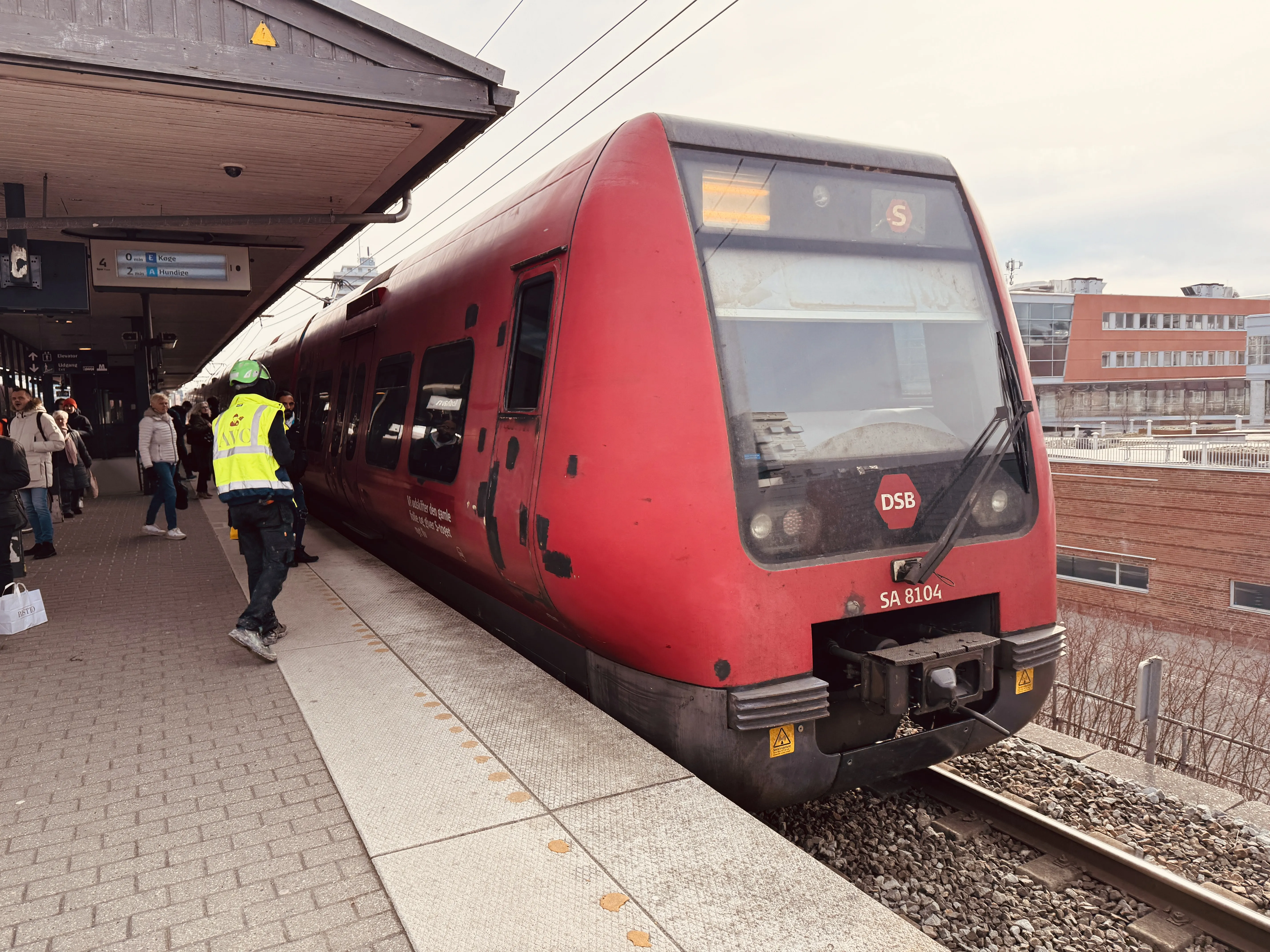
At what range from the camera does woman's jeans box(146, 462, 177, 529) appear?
1020cm

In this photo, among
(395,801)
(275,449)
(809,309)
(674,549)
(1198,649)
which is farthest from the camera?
(1198,649)

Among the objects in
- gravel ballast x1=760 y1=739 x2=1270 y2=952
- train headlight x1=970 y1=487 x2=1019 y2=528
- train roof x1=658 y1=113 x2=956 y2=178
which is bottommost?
gravel ballast x1=760 y1=739 x2=1270 y2=952

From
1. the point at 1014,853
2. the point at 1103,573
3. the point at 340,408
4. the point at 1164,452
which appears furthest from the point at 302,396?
the point at 1103,573

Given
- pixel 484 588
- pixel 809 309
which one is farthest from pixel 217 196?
pixel 809 309

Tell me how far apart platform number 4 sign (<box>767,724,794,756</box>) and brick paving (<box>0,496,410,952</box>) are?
5.24ft

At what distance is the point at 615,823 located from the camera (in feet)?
10.3

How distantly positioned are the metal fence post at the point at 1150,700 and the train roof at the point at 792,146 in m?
5.35

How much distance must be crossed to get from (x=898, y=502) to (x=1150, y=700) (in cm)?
512

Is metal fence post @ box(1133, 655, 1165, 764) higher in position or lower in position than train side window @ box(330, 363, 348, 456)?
lower

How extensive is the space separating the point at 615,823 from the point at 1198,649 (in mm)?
30616

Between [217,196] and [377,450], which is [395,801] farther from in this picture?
[217,196]

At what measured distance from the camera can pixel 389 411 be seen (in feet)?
23.3

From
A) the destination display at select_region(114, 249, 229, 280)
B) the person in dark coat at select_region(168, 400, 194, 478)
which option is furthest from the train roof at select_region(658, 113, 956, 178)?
the person in dark coat at select_region(168, 400, 194, 478)

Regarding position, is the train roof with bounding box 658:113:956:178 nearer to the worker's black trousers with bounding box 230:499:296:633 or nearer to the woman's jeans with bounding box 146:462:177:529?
the worker's black trousers with bounding box 230:499:296:633
